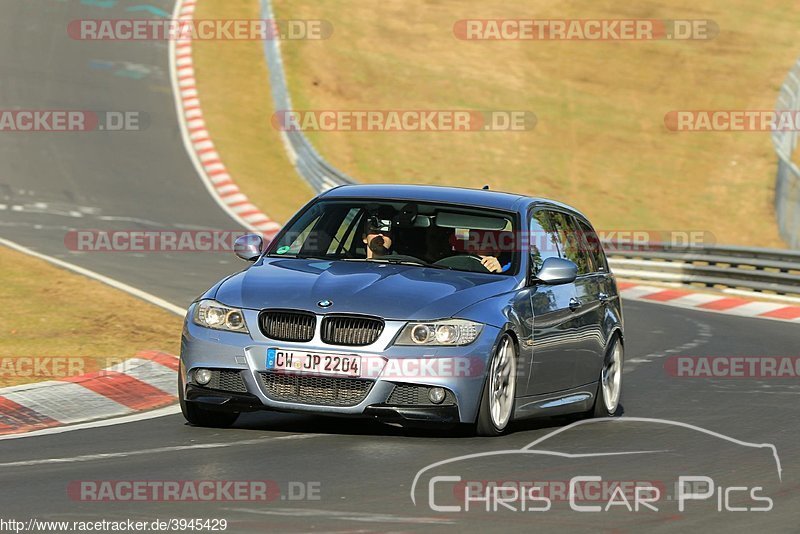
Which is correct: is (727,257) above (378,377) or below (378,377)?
below

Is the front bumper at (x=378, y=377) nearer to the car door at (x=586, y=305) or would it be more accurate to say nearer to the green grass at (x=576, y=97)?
the car door at (x=586, y=305)

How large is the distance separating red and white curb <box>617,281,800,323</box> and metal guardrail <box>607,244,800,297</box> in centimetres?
64

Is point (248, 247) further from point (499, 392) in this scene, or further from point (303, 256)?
point (499, 392)

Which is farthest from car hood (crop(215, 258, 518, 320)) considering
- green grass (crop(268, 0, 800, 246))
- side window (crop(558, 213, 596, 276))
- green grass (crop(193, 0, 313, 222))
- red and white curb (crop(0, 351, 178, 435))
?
green grass (crop(268, 0, 800, 246))

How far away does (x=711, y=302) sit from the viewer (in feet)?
77.2

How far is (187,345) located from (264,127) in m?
25.0

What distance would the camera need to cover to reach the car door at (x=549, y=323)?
10.3 m

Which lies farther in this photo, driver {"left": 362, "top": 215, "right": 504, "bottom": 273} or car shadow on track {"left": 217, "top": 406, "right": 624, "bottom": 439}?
driver {"left": 362, "top": 215, "right": 504, "bottom": 273}

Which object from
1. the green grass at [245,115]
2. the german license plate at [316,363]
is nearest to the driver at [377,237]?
the german license plate at [316,363]

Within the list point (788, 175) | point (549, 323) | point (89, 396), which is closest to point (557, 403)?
point (549, 323)

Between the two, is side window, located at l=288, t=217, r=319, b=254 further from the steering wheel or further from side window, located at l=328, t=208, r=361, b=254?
the steering wheel

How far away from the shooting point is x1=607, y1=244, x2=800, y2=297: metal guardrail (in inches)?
959

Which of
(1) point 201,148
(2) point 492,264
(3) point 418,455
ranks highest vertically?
(2) point 492,264

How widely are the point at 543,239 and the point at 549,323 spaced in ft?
2.48
